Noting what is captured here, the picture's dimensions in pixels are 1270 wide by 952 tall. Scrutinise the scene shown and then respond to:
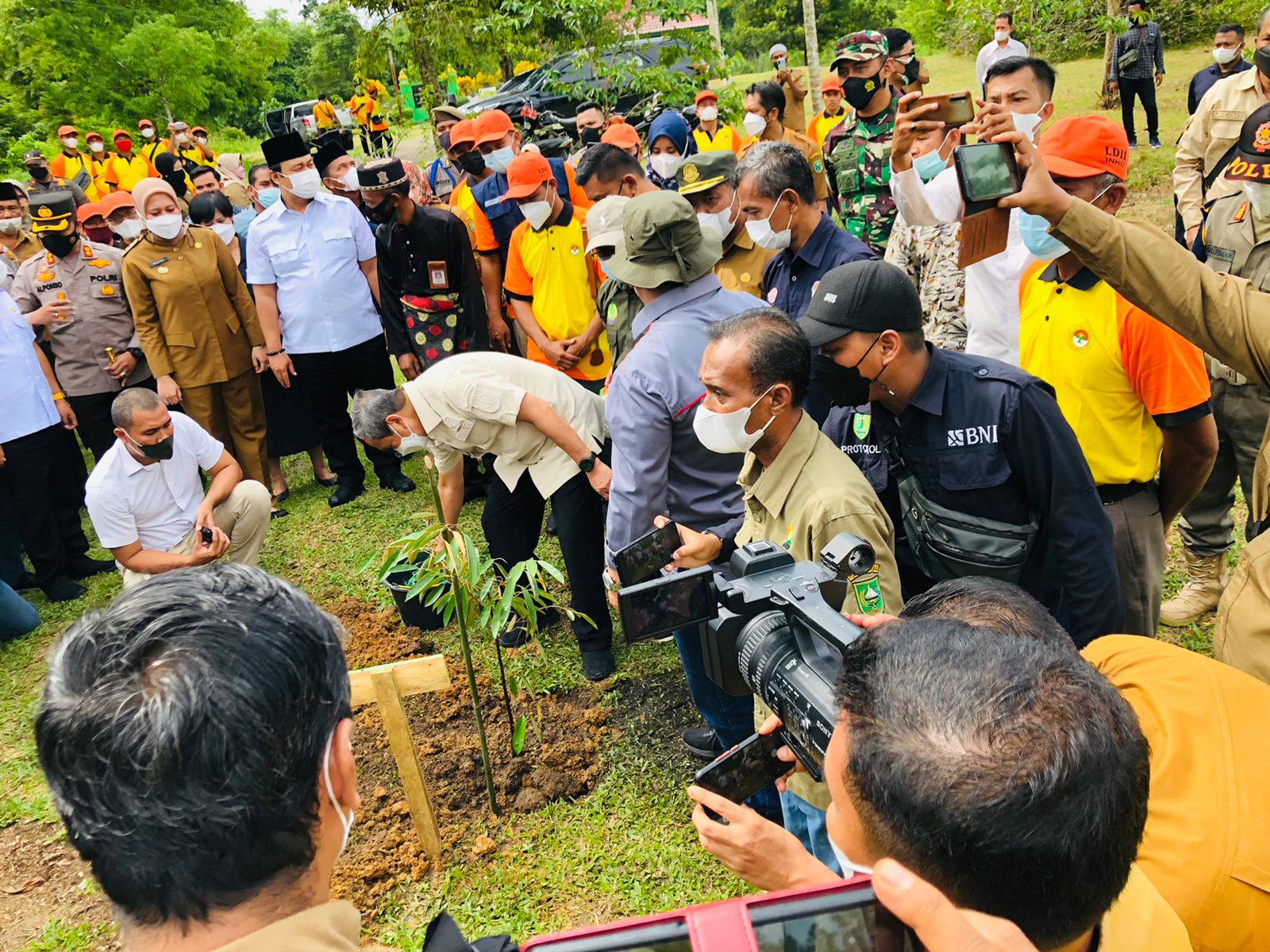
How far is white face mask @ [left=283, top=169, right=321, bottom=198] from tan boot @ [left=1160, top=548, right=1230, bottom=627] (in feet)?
18.2

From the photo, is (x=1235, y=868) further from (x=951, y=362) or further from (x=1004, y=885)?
(x=951, y=362)

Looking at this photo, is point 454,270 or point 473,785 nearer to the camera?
point 473,785

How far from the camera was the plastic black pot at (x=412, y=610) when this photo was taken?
4.73 m

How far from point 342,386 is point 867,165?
3.92m

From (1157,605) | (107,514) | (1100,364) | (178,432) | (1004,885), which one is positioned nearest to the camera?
(1004,885)

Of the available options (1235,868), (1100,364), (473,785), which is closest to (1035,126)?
(1100,364)

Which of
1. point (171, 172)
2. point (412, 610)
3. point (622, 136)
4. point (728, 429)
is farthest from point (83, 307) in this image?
point (171, 172)

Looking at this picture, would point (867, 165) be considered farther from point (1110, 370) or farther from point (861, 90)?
point (1110, 370)

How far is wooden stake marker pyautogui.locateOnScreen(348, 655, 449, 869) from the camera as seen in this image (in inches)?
120

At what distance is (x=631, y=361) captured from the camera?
3270 mm

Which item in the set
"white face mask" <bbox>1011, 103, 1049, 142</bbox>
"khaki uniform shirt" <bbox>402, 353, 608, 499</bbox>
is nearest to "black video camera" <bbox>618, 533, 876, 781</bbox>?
"khaki uniform shirt" <bbox>402, 353, 608, 499</bbox>

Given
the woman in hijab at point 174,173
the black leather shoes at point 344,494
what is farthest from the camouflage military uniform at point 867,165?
the woman in hijab at point 174,173

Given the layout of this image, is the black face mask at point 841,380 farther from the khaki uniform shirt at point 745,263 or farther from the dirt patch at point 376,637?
the dirt patch at point 376,637

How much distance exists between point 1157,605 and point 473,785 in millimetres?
2581
